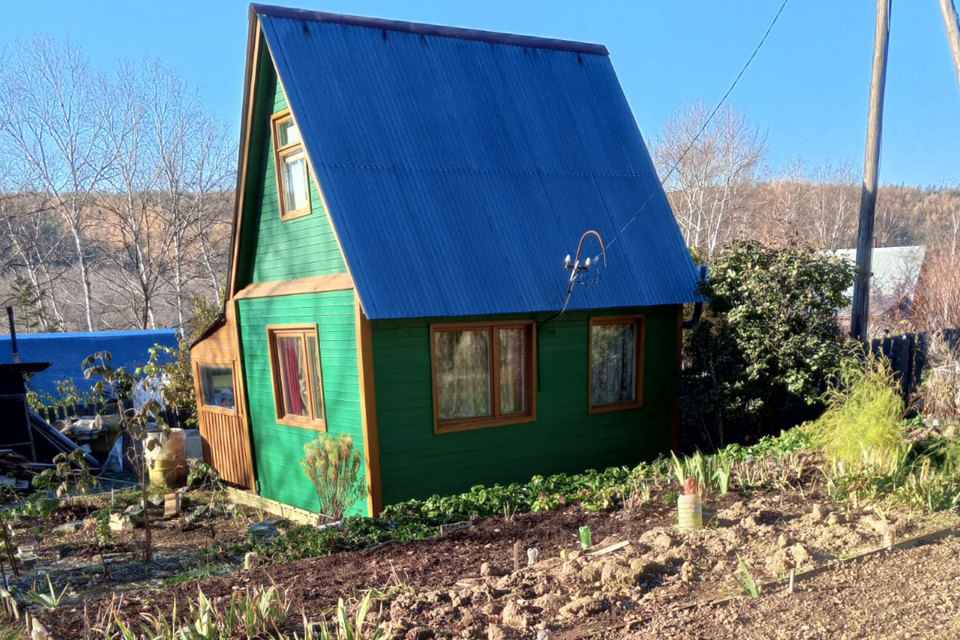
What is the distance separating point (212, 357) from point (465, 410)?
475 cm

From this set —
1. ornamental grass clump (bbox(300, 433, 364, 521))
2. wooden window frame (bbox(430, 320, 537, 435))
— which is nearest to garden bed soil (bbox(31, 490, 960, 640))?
ornamental grass clump (bbox(300, 433, 364, 521))

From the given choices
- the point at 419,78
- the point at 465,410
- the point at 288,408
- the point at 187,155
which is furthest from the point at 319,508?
the point at 187,155

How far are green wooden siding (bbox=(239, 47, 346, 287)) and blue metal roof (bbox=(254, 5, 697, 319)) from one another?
25.1 inches

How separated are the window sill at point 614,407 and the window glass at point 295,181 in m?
4.64

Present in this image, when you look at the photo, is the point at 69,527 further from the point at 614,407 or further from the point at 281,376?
the point at 614,407

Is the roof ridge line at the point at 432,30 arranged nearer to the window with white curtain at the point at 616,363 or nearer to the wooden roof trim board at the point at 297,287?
the wooden roof trim board at the point at 297,287

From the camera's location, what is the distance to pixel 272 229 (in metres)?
9.19

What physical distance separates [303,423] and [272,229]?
109 inches

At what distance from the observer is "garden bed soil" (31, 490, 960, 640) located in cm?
365

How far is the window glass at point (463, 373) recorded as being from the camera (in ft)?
25.8

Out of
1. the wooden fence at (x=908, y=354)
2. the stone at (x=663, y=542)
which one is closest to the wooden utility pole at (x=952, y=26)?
the wooden fence at (x=908, y=354)

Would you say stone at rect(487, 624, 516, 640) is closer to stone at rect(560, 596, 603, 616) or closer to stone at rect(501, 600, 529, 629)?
stone at rect(501, 600, 529, 629)

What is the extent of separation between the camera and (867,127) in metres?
9.84

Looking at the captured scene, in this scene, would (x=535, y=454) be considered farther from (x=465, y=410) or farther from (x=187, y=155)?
(x=187, y=155)
